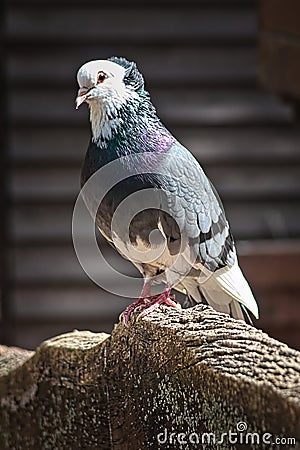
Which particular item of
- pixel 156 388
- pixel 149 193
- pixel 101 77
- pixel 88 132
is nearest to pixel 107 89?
pixel 101 77

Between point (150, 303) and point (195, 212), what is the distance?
24cm

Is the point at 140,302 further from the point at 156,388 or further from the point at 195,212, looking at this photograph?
the point at 156,388

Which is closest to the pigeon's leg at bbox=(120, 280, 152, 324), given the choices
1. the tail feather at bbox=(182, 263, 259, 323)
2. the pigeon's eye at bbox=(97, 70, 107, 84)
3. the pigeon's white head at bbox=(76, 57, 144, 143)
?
the tail feather at bbox=(182, 263, 259, 323)

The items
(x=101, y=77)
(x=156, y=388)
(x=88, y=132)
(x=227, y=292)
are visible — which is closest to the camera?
(x=156, y=388)

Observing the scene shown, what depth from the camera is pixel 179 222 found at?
7.61ft

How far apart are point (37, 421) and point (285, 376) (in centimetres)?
88

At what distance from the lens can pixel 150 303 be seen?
2.30m

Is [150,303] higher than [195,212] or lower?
lower

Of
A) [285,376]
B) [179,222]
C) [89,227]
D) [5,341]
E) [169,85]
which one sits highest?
[169,85]

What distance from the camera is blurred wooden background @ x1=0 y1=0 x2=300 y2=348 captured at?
209 inches

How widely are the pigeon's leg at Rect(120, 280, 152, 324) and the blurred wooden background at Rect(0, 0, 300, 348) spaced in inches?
115

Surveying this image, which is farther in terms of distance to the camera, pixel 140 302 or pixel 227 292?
pixel 227 292

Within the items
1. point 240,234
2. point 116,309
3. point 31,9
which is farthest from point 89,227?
point 31,9

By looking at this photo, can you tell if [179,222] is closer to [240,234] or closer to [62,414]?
[62,414]
